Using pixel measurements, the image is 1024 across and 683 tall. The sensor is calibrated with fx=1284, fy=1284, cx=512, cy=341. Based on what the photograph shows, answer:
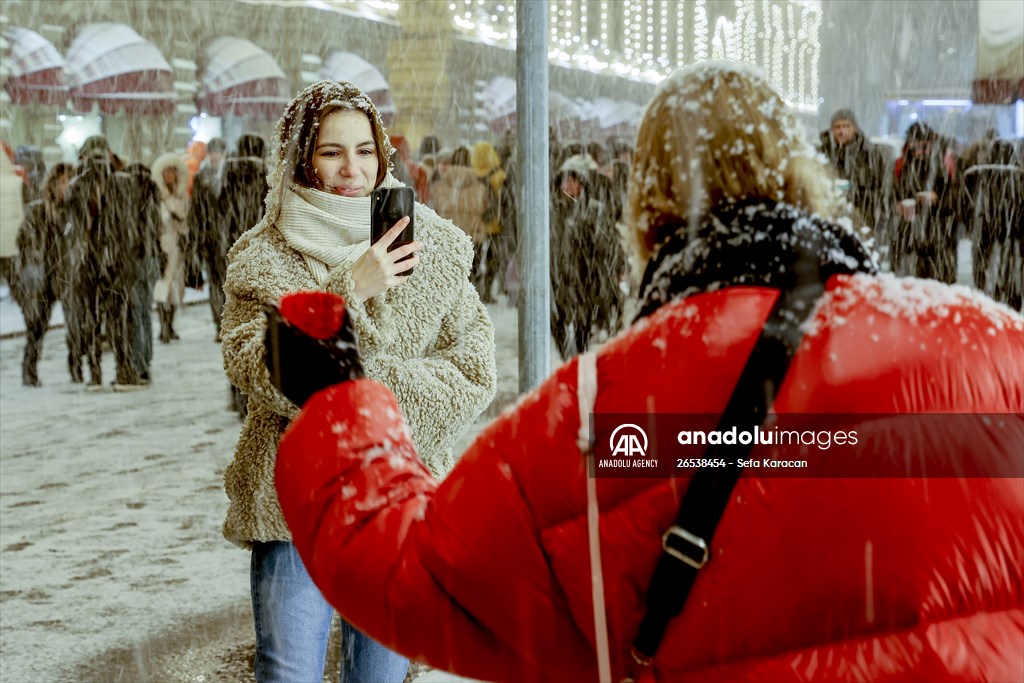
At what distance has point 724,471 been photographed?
4.24ft

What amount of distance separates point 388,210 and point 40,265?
9167 mm

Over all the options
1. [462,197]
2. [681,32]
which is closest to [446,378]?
[462,197]

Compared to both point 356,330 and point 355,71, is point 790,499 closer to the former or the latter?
point 356,330

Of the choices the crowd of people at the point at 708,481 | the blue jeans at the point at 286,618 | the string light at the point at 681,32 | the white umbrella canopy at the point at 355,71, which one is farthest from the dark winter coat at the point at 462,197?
the string light at the point at 681,32

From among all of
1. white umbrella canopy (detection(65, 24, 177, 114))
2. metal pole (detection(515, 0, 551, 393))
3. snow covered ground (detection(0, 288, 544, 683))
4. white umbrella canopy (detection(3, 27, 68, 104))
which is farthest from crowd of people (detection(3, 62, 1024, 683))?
white umbrella canopy (detection(65, 24, 177, 114))

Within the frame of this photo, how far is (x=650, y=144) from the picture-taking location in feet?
4.73

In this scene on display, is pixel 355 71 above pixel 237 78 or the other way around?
above

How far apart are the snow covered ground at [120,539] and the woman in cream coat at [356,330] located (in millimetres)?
1186

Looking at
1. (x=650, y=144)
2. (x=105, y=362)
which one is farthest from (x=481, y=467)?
(x=105, y=362)

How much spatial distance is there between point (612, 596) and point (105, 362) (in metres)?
12.3

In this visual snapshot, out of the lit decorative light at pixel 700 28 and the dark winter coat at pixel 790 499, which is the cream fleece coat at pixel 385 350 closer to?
the dark winter coat at pixel 790 499

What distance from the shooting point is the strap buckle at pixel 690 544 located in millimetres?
1276

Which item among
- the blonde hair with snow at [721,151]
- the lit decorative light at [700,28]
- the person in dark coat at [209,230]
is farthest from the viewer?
the lit decorative light at [700,28]

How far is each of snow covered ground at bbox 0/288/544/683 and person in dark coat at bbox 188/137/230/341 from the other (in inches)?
40.2
